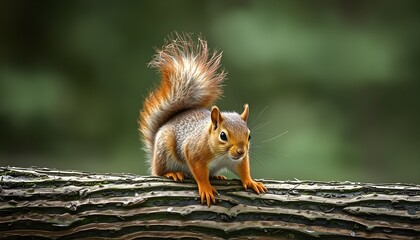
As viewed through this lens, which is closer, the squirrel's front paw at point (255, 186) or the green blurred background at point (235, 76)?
the squirrel's front paw at point (255, 186)

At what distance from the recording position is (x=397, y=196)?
2350mm

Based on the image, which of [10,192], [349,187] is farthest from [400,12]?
[10,192]

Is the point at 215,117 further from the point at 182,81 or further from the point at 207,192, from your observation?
the point at 182,81

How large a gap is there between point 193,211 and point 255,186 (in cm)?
25

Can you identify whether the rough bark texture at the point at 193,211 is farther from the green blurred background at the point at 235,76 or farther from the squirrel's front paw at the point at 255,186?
the green blurred background at the point at 235,76

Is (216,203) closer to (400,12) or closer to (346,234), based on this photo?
(346,234)

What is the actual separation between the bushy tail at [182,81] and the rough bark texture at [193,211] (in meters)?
0.50

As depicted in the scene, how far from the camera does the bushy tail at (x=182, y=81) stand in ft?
9.08

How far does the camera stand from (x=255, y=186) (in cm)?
241

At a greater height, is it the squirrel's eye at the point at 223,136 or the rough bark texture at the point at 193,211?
the squirrel's eye at the point at 223,136

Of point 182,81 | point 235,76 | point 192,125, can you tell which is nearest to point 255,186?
point 192,125

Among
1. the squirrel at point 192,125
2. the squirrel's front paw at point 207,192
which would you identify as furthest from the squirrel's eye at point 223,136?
the squirrel's front paw at point 207,192

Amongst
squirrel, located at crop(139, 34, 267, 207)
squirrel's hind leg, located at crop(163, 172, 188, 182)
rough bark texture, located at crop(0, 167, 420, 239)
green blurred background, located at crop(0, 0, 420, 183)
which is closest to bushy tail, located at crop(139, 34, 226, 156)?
squirrel, located at crop(139, 34, 267, 207)

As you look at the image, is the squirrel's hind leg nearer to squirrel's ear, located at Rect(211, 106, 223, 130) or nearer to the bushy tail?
squirrel's ear, located at Rect(211, 106, 223, 130)
